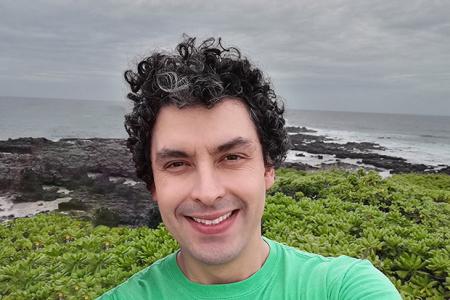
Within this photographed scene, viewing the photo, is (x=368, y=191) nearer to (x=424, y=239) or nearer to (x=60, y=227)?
(x=424, y=239)

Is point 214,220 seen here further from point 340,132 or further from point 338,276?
point 340,132

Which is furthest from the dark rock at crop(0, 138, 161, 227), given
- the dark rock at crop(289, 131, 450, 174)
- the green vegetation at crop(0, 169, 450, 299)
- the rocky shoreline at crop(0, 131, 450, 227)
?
the dark rock at crop(289, 131, 450, 174)

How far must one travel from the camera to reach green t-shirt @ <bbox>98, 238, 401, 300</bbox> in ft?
6.56

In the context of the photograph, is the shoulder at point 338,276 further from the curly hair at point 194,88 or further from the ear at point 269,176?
the curly hair at point 194,88

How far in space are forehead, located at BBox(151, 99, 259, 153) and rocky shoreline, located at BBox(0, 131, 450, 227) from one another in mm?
8571

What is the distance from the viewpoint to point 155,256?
555 cm

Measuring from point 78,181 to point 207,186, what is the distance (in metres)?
24.2

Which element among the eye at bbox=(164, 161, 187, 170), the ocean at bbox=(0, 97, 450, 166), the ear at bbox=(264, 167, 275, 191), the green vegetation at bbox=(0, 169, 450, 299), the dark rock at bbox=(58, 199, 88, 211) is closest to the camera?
the eye at bbox=(164, 161, 187, 170)

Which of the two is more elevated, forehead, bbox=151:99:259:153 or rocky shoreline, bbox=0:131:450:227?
forehead, bbox=151:99:259:153

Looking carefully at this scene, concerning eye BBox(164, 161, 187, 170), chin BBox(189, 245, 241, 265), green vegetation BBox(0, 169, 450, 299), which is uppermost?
eye BBox(164, 161, 187, 170)

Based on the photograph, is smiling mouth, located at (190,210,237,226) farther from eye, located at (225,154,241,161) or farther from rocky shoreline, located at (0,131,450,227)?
rocky shoreline, located at (0,131,450,227)

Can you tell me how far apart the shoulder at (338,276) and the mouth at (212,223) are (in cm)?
40

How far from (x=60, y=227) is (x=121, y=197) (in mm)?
10729

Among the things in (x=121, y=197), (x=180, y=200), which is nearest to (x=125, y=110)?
(x=180, y=200)
